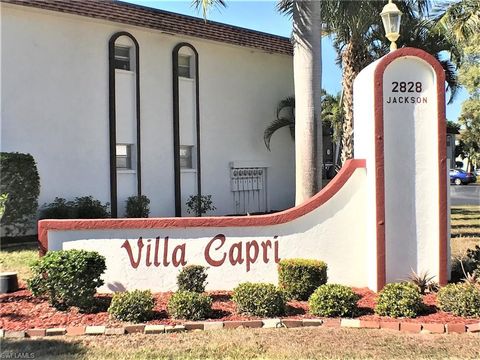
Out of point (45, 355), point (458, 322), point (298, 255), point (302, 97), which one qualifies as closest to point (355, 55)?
point (302, 97)

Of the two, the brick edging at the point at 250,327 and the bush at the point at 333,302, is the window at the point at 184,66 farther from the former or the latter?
the brick edging at the point at 250,327

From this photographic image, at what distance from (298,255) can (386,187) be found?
1.54 metres

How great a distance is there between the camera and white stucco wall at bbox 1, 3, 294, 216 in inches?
540

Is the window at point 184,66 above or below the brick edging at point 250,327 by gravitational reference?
above

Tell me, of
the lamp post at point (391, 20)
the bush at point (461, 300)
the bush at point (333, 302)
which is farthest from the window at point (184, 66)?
the bush at point (461, 300)

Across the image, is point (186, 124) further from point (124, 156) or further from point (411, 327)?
point (411, 327)

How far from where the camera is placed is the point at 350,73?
14.2 meters

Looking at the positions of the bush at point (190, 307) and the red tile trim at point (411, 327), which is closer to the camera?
the red tile trim at point (411, 327)

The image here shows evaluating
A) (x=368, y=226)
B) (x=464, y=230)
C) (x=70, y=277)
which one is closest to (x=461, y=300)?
(x=368, y=226)

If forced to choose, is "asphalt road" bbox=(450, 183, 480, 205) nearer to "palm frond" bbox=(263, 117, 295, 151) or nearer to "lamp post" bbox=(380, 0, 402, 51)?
"palm frond" bbox=(263, 117, 295, 151)

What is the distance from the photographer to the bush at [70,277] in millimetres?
6402

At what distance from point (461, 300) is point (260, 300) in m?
2.36

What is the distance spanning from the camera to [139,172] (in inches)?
627

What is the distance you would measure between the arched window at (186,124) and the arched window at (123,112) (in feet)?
4.43
